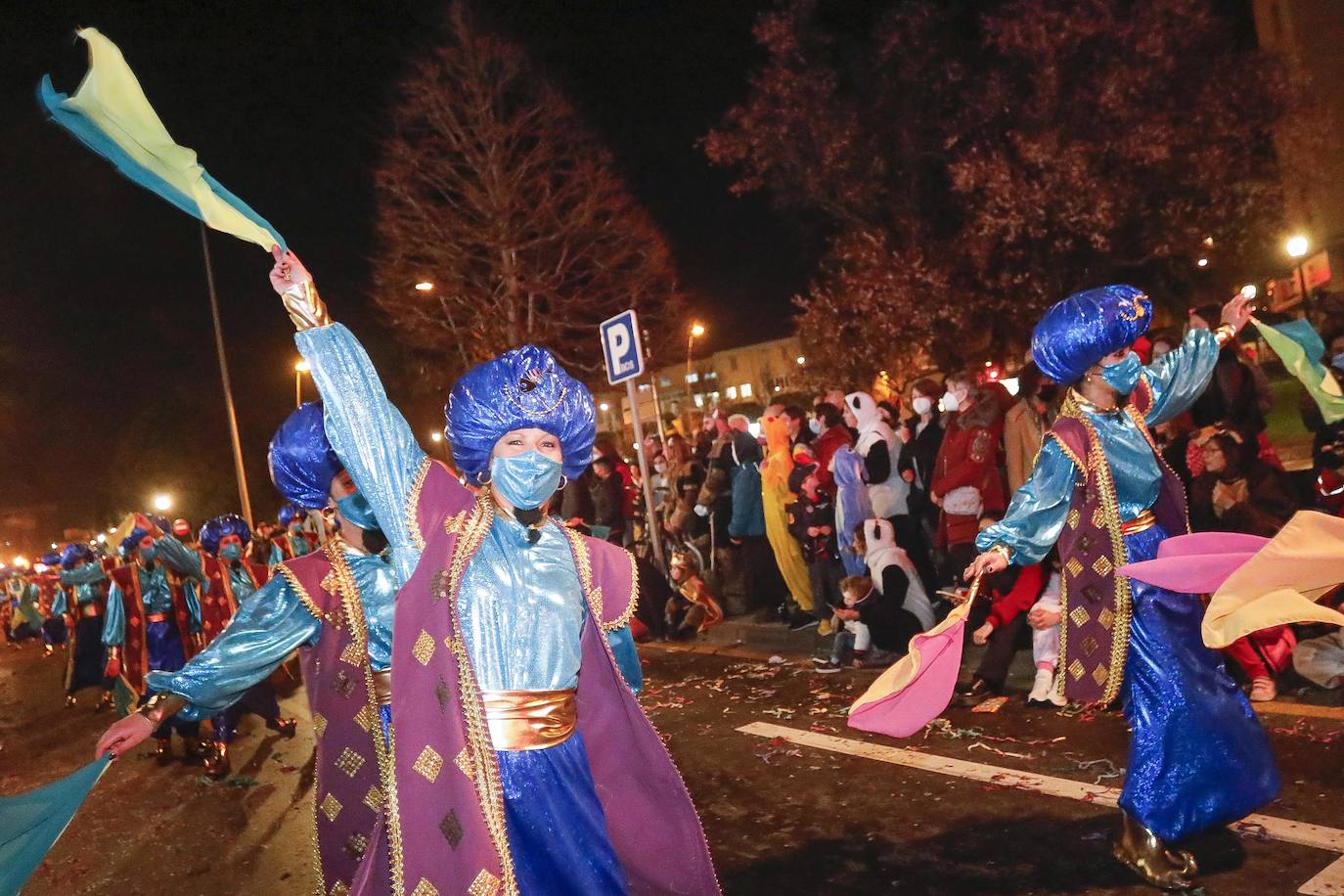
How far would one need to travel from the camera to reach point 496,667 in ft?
8.93

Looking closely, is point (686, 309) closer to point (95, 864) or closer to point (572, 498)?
point (572, 498)

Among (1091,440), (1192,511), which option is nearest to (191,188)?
(1091,440)

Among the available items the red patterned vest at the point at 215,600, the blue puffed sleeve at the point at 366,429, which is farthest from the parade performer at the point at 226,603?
the blue puffed sleeve at the point at 366,429

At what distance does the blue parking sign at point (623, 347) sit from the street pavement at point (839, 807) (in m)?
3.63

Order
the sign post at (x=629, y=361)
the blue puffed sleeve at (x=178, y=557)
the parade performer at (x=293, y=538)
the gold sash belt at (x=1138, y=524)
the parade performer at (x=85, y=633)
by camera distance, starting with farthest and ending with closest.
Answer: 1. the parade performer at (x=293, y=538)
2. the parade performer at (x=85, y=633)
3. the sign post at (x=629, y=361)
4. the blue puffed sleeve at (x=178, y=557)
5. the gold sash belt at (x=1138, y=524)

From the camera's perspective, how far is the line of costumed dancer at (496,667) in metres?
2.53

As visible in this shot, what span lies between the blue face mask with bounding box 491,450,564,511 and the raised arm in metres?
0.26

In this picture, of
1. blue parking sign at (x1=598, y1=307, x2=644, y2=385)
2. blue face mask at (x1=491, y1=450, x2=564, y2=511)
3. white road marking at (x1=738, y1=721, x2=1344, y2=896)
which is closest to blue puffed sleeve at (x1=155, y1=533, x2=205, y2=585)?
blue parking sign at (x1=598, y1=307, x2=644, y2=385)

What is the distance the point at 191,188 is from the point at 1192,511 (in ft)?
22.3

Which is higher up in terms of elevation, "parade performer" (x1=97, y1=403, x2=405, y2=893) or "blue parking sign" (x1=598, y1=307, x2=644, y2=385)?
"blue parking sign" (x1=598, y1=307, x2=644, y2=385)

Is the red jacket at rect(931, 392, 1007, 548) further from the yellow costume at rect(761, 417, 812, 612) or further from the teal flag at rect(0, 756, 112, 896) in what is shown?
the teal flag at rect(0, 756, 112, 896)

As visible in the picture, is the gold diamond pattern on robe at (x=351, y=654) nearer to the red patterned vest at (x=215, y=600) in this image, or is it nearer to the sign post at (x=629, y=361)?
the red patterned vest at (x=215, y=600)

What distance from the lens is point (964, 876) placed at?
4.36 m

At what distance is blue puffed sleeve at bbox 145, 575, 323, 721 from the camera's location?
3.19 meters
